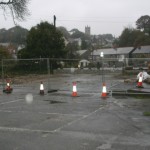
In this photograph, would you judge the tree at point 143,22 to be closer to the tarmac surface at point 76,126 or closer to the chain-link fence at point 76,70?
the chain-link fence at point 76,70

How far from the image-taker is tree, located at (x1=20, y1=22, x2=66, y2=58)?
5022 cm

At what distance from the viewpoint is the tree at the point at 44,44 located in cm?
5022

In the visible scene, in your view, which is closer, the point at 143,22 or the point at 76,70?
the point at 76,70

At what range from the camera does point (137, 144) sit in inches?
295

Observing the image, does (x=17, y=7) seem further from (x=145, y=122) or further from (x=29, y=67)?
(x=145, y=122)

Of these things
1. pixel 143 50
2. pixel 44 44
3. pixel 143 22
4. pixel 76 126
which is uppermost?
pixel 143 22

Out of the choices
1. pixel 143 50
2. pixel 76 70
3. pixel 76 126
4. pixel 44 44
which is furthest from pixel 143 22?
pixel 76 126

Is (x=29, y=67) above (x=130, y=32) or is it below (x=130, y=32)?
below

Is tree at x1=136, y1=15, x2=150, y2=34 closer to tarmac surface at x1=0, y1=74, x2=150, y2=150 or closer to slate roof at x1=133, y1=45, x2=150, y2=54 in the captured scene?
slate roof at x1=133, y1=45, x2=150, y2=54

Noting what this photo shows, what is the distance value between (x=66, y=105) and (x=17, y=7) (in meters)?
21.7

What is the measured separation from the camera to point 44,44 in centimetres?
5081

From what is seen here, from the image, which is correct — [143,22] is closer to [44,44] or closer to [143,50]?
[143,50]

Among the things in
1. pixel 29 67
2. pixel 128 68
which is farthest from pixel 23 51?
pixel 128 68

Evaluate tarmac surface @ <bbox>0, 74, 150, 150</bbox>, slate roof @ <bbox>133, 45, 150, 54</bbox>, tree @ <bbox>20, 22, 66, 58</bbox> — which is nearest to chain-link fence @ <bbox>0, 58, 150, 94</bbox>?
tarmac surface @ <bbox>0, 74, 150, 150</bbox>
